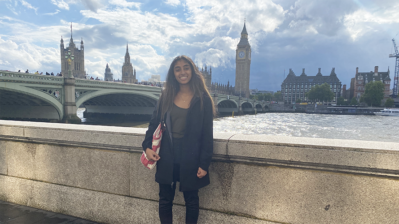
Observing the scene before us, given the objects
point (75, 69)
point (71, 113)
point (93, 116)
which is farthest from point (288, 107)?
point (75, 69)

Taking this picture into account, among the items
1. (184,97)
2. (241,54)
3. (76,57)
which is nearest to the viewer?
(184,97)

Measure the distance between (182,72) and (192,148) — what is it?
703 millimetres

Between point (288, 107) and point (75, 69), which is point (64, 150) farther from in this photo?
point (75, 69)

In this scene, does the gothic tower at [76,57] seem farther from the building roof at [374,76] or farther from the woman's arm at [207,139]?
the woman's arm at [207,139]

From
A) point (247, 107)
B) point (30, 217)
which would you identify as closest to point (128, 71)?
point (247, 107)

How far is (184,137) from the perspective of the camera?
88.0 inches

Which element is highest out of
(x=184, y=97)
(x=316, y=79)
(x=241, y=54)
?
(x=241, y=54)

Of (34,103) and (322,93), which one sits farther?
(322,93)

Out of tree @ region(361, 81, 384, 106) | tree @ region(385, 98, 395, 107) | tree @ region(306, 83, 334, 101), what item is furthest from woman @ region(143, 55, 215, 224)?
tree @ region(306, 83, 334, 101)

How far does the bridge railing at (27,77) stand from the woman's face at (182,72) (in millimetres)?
24783

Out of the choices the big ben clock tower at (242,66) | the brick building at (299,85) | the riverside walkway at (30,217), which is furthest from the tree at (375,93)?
the riverside walkway at (30,217)

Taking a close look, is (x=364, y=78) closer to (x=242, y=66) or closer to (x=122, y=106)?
(x=242, y=66)

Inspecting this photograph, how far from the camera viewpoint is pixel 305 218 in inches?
87.7

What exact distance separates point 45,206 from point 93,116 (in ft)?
151
